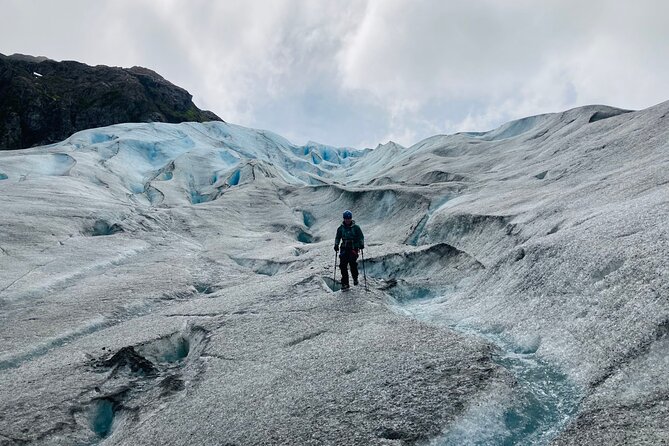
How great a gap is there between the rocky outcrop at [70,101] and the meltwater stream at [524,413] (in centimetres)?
12384

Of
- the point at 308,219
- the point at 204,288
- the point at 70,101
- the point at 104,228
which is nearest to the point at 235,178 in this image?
the point at 308,219

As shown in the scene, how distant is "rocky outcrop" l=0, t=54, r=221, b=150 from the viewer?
11250 cm

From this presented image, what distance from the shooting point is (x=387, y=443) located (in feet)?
24.0

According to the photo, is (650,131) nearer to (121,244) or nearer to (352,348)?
(352,348)

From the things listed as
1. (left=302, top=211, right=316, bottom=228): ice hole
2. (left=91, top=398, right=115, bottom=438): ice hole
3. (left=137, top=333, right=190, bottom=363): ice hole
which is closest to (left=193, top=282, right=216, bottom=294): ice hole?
(left=137, top=333, right=190, bottom=363): ice hole

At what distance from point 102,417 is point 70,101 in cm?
13192

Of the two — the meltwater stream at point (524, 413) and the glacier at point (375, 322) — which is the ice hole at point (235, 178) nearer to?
the glacier at point (375, 322)

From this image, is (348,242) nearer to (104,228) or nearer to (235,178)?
(104,228)

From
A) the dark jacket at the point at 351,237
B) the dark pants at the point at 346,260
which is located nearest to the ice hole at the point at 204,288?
the dark pants at the point at 346,260

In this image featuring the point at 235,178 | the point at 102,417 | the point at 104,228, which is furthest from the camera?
the point at 235,178

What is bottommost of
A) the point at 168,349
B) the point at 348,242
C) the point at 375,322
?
the point at 375,322

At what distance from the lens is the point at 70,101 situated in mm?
120438

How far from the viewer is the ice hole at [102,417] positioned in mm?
10547

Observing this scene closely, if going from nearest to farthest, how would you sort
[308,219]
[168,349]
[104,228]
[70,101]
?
[168,349], [104,228], [308,219], [70,101]
